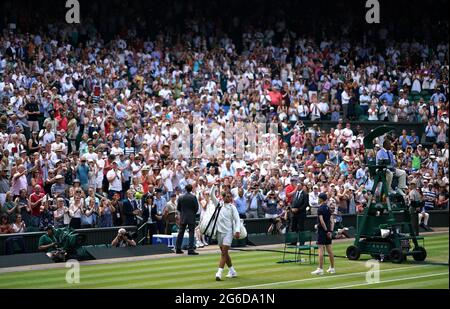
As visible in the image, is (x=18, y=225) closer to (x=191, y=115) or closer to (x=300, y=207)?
(x=300, y=207)

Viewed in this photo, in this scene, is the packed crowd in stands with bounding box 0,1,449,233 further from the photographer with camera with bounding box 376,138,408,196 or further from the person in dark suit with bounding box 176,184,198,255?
the photographer with camera with bounding box 376,138,408,196

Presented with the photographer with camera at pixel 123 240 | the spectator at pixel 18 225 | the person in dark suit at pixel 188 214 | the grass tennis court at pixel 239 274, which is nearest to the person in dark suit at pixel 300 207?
the grass tennis court at pixel 239 274

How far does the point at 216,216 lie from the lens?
65.1ft

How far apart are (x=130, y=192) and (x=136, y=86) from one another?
864 centimetres

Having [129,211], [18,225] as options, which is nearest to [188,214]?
[129,211]

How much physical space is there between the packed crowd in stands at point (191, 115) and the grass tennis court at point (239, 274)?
3288mm

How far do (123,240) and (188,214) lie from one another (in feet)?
6.17

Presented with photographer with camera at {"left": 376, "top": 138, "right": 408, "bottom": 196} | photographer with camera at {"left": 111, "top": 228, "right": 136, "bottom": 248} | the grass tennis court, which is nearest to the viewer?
the grass tennis court

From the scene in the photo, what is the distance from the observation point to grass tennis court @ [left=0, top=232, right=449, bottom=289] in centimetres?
1827

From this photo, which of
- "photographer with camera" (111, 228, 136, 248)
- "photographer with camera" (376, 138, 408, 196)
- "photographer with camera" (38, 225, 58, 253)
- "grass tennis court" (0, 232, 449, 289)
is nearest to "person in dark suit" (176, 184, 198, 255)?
"grass tennis court" (0, 232, 449, 289)

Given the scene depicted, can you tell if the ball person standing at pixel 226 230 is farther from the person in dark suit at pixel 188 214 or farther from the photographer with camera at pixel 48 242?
the photographer with camera at pixel 48 242

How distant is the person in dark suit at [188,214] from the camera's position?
933 inches

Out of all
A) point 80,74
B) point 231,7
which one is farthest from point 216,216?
point 231,7

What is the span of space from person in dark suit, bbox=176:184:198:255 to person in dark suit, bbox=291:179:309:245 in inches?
142
